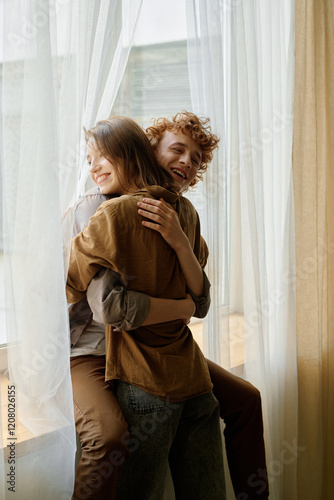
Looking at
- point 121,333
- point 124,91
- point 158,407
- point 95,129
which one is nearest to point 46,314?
point 121,333

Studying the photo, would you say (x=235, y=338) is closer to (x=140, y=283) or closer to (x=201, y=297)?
(x=201, y=297)

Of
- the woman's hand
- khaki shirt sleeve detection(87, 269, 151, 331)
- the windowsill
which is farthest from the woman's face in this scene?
the windowsill

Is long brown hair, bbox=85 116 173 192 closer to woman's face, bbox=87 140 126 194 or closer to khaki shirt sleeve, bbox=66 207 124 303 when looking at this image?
woman's face, bbox=87 140 126 194

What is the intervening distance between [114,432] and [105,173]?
0.63 meters

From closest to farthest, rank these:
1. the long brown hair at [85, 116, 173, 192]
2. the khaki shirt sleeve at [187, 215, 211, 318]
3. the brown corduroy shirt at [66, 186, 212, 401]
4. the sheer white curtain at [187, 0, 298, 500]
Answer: the brown corduroy shirt at [66, 186, 212, 401]
the long brown hair at [85, 116, 173, 192]
the khaki shirt sleeve at [187, 215, 211, 318]
the sheer white curtain at [187, 0, 298, 500]

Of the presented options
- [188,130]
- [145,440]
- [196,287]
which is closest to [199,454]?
[145,440]

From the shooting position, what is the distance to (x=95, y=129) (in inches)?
51.6

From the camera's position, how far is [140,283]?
1.26 metres

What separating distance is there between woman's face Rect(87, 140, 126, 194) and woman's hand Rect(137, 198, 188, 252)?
0.40 ft

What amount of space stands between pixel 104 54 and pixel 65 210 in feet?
1.37

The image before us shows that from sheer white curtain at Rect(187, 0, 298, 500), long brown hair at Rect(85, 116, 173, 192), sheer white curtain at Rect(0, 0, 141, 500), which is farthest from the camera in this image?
sheer white curtain at Rect(187, 0, 298, 500)

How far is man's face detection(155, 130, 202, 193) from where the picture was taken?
1432 millimetres

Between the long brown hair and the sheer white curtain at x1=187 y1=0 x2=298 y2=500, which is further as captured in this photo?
the sheer white curtain at x1=187 y1=0 x2=298 y2=500

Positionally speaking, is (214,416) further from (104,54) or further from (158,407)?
(104,54)
